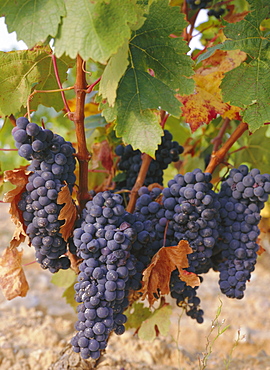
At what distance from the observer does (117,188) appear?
5.38 feet

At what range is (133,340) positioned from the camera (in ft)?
7.11

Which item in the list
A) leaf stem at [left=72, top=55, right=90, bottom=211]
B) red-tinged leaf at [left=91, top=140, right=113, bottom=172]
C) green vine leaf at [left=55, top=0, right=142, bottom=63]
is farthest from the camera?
red-tinged leaf at [left=91, top=140, right=113, bottom=172]

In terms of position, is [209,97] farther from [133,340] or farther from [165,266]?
[133,340]

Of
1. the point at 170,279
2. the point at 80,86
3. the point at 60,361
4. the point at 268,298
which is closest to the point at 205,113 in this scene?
the point at 80,86

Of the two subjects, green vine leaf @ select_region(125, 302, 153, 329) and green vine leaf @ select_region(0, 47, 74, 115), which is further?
green vine leaf @ select_region(125, 302, 153, 329)

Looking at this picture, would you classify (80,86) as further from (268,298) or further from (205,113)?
(268,298)

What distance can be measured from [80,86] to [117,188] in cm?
61

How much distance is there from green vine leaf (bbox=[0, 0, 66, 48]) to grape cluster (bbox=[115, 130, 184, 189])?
27.9 inches

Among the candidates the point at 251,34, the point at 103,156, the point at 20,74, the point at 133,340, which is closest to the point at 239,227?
the point at 251,34

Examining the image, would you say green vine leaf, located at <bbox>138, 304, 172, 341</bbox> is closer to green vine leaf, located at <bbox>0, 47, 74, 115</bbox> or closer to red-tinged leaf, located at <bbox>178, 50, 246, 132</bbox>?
red-tinged leaf, located at <bbox>178, 50, 246, 132</bbox>

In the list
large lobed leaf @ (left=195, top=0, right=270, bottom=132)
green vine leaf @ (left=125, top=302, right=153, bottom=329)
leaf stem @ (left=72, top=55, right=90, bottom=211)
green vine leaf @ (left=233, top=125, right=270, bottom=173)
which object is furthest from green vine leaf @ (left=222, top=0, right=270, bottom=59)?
green vine leaf @ (left=125, top=302, right=153, bottom=329)

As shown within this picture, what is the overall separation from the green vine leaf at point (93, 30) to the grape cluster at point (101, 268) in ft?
1.36

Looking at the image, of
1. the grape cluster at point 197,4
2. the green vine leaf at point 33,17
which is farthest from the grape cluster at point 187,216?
the grape cluster at point 197,4

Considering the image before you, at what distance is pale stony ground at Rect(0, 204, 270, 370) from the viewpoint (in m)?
1.81
